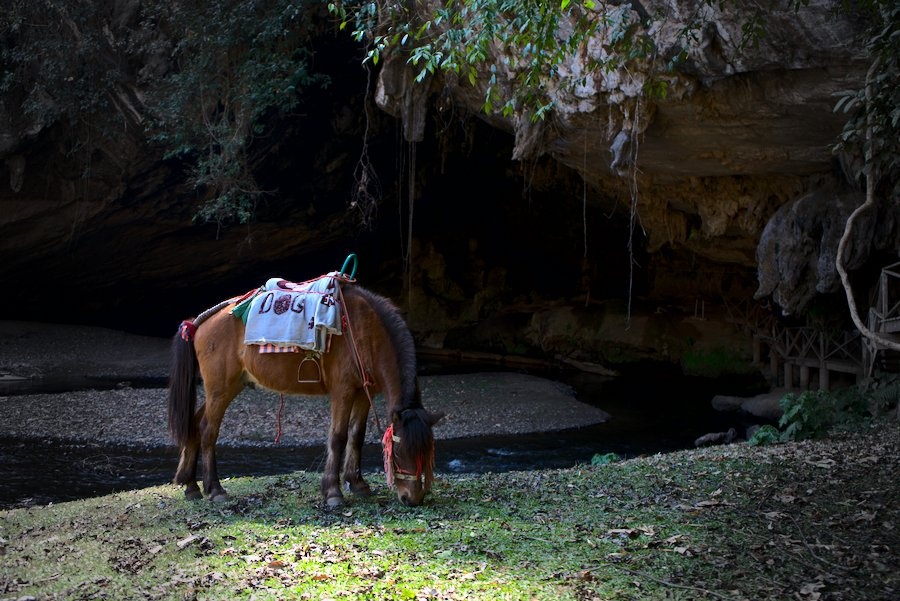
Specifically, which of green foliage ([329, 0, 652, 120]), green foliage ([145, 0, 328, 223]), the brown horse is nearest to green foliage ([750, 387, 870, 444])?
green foliage ([329, 0, 652, 120])

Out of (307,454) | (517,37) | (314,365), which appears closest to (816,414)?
(517,37)

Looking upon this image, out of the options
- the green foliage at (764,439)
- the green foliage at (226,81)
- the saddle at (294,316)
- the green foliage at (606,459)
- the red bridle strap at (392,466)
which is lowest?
the green foliage at (606,459)

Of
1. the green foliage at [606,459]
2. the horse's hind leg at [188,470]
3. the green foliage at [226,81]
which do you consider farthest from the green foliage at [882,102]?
the green foliage at [226,81]

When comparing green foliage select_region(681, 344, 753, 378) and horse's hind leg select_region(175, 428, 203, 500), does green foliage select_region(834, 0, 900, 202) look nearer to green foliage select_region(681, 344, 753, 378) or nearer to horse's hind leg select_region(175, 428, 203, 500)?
horse's hind leg select_region(175, 428, 203, 500)

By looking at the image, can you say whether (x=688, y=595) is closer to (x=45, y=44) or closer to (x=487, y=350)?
(x=45, y=44)

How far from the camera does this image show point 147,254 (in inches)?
983

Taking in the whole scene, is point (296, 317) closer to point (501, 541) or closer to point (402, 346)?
point (402, 346)

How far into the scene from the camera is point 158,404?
659 inches

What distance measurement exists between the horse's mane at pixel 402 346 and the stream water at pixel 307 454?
4881 mm

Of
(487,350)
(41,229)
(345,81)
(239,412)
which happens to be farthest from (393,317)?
(487,350)

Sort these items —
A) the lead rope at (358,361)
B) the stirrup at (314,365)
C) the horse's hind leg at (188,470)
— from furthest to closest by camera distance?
the horse's hind leg at (188,470), the stirrup at (314,365), the lead rope at (358,361)

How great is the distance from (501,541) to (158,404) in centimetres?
1320

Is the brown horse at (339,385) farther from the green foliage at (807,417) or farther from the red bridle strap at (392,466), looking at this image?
the green foliage at (807,417)

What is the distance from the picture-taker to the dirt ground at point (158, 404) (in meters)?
14.5
